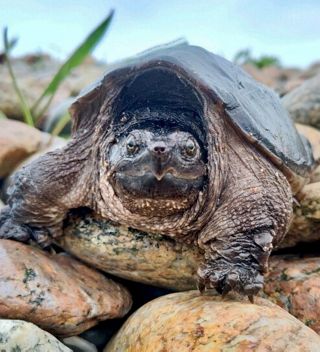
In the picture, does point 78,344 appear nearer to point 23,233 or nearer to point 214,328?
point 23,233

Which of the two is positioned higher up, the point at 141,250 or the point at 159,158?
the point at 159,158

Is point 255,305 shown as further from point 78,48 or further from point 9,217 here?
point 78,48

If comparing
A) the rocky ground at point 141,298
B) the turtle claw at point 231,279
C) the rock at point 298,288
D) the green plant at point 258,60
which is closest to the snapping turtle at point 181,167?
the turtle claw at point 231,279

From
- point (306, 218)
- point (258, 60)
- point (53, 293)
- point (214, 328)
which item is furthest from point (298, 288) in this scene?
point (258, 60)

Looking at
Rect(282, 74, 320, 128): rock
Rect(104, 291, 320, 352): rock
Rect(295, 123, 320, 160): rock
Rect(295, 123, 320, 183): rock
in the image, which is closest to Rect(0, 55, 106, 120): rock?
Rect(104, 291, 320, 352): rock

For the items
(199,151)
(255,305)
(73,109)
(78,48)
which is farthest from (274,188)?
(78,48)

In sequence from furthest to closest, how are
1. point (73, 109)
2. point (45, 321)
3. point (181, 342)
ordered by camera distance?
1. point (73, 109)
2. point (45, 321)
3. point (181, 342)

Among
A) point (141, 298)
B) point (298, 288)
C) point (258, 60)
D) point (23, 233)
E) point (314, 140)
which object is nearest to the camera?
point (298, 288)
